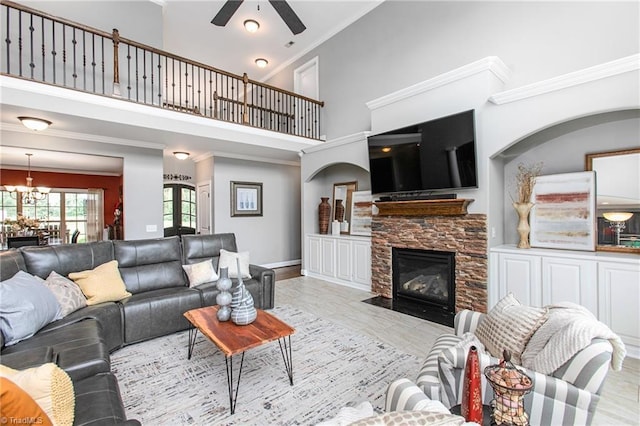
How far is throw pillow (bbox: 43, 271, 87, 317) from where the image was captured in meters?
2.78

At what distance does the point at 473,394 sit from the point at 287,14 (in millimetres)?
4244

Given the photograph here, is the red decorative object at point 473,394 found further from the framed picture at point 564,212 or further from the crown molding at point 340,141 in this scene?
the crown molding at point 340,141

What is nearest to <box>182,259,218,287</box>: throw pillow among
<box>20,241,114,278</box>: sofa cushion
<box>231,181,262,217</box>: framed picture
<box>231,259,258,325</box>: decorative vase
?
<box>20,241,114,278</box>: sofa cushion

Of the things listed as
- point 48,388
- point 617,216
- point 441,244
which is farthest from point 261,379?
point 617,216

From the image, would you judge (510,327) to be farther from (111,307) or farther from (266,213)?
(266,213)

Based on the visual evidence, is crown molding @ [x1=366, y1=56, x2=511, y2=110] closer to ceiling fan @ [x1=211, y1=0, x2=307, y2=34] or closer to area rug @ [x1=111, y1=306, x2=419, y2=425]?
ceiling fan @ [x1=211, y1=0, x2=307, y2=34]

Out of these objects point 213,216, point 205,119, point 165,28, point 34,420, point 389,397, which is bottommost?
point 389,397

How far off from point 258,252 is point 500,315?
611 cm

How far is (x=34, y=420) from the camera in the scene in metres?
1.08

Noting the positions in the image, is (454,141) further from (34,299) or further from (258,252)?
(258,252)

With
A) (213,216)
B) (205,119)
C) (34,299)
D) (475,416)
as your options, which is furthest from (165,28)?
(475,416)

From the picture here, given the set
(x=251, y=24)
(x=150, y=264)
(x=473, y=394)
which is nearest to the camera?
(x=473, y=394)

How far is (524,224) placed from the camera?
362 cm

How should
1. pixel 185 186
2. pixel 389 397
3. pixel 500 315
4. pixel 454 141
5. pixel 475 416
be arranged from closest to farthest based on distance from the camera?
pixel 475 416 → pixel 389 397 → pixel 500 315 → pixel 454 141 → pixel 185 186
